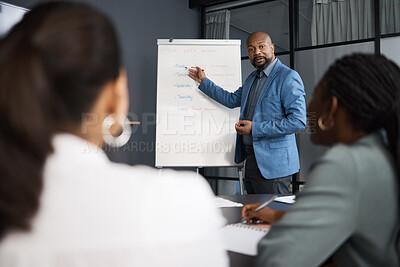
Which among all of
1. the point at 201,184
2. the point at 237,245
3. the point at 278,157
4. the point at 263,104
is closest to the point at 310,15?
the point at 263,104

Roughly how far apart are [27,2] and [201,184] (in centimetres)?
281

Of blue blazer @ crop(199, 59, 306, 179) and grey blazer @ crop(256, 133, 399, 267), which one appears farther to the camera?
blue blazer @ crop(199, 59, 306, 179)

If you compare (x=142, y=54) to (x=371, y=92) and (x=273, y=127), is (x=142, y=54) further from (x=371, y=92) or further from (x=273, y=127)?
(x=371, y=92)

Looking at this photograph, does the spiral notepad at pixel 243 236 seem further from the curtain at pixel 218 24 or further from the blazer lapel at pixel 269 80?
the curtain at pixel 218 24

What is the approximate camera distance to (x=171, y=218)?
490 mm

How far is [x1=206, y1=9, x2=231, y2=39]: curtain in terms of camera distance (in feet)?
13.0

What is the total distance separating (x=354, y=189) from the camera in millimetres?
678

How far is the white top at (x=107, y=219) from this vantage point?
458mm

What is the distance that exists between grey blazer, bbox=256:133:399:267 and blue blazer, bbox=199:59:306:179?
156 centimetres

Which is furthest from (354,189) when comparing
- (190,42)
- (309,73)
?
(309,73)

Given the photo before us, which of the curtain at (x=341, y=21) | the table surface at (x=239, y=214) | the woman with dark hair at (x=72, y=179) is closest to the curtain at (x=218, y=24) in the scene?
the curtain at (x=341, y=21)

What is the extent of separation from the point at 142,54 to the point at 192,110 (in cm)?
94

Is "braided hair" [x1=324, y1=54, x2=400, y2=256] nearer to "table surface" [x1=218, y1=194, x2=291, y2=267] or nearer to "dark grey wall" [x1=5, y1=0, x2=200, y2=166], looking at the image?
"table surface" [x1=218, y1=194, x2=291, y2=267]

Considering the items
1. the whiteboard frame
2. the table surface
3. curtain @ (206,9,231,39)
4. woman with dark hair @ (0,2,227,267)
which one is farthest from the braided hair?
curtain @ (206,9,231,39)
